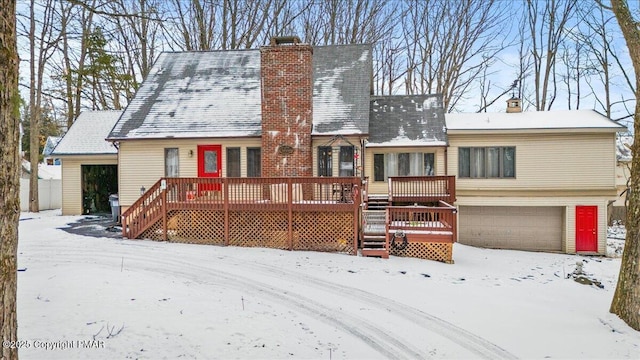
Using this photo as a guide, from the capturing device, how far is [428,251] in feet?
39.2

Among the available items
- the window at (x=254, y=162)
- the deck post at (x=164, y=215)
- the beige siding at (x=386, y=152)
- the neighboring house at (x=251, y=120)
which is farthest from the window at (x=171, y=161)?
the beige siding at (x=386, y=152)

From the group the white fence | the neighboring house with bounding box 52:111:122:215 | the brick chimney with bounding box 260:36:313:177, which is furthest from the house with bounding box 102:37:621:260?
the white fence

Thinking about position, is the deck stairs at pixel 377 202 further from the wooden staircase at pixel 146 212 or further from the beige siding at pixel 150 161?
the wooden staircase at pixel 146 212

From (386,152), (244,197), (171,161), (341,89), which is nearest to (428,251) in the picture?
(244,197)

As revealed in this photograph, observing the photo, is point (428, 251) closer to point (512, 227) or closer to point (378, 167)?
point (378, 167)

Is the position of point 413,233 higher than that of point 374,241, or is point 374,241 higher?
point 413,233

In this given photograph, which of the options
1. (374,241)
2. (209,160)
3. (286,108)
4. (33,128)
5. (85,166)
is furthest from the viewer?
(33,128)

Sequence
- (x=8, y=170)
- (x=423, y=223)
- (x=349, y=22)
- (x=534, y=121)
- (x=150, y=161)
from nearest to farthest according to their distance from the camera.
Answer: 1. (x=8, y=170)
2. (x=423, y=223)
3. (x=150, y=161)
4. (x=534, y=121)
5. (x=349, y=22)

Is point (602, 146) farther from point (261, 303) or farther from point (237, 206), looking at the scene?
point (261, 303)

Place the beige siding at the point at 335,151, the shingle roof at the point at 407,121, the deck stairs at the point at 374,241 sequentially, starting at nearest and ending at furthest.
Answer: the deck stairs at the point at 374,241 → the beige siding at the point at 335,151 → the shingle roof at the point at 407,121

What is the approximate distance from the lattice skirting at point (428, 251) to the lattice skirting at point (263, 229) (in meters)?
1.57

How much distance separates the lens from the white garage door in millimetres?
17719

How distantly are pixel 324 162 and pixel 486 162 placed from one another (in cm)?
680

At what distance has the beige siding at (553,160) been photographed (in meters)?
16.8
